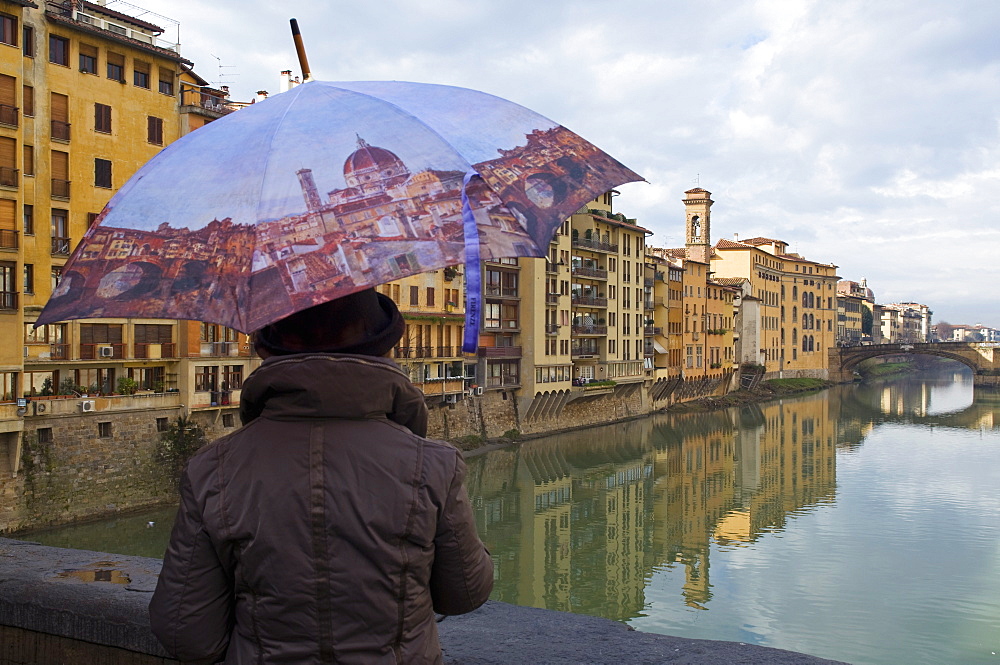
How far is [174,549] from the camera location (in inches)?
74.7

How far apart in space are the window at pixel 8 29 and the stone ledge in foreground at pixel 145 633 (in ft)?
60.9

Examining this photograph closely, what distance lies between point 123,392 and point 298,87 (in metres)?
Answer: 20.3

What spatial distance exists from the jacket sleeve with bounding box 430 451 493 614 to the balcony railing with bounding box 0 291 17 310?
19318 millimetres

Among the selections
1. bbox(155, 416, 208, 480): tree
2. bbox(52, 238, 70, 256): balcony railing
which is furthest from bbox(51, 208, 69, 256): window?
bbox(155, 416, 208, 480): tree

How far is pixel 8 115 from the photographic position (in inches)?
736

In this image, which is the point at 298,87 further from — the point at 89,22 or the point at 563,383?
the point at 563,383

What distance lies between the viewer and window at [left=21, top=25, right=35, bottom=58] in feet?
64.3

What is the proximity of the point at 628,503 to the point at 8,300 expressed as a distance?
16.7 metres

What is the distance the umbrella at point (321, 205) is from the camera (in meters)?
2.13

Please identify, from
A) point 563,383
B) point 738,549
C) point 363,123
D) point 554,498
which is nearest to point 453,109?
point 363,123

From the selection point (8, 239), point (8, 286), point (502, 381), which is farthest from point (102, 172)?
point (502, 381)

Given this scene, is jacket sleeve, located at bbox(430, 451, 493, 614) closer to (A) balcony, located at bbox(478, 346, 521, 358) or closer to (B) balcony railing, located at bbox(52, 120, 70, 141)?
(B) balcony railing, located at bbox(52, 120, 70, 141)

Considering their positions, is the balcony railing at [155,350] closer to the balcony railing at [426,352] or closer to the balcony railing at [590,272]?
the balcony railing at [426,352]

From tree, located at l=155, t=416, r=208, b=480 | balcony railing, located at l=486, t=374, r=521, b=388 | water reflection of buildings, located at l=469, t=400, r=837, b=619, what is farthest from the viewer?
balcony railing, located at l=486, t=374, r=521, b=388
